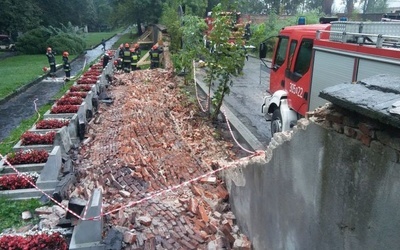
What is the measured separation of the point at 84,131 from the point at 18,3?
106ft

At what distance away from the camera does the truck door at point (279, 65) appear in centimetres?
819

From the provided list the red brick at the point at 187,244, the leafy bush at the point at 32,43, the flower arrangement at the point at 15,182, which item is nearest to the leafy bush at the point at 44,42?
the leafy bush at the point at 32,43

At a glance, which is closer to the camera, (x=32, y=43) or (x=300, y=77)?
(x=300, y=77)

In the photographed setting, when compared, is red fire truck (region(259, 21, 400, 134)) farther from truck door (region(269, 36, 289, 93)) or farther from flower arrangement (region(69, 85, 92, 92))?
flower arrangement (region(69, 85, 92, 92))

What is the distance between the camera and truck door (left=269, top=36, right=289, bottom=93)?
8195mm

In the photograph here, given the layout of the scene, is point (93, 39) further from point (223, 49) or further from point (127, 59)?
point (223, 49)

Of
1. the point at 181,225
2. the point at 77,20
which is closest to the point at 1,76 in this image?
the point at 181,225

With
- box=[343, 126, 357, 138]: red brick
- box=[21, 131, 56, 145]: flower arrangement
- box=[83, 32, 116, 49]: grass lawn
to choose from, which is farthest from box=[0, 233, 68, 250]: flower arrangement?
box=[83, 32, 116, 49]: grass lawn

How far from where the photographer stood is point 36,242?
4.72 metres

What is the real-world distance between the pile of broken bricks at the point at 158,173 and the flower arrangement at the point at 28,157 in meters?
0.70

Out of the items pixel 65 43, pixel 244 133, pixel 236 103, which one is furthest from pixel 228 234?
pixel 65 43

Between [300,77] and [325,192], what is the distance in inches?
186

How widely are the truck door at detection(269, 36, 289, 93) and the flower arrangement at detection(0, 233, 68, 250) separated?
5.74 metres

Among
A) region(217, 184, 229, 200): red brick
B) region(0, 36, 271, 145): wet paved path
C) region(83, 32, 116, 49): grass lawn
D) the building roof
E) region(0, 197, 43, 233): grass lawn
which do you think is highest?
the building roof
